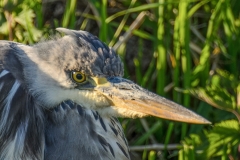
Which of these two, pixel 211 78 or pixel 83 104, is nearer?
pixel 83 104

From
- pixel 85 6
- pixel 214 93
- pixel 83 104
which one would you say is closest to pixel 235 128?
pixel 214 93

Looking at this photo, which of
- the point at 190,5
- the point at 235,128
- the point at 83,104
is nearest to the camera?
the point at 83,104

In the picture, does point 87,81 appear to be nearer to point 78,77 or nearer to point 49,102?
point 78,77

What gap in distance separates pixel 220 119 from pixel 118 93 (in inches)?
35.1

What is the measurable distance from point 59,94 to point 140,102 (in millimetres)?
250

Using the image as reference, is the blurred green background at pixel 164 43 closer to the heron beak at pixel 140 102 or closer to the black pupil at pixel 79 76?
the heron beak at pixel 140 102

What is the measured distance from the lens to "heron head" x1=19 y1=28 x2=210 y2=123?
216 cm

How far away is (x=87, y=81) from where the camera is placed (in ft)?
7.17

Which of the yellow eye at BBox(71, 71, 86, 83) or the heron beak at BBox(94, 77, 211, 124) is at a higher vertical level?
the yellow eye at BBox(71, 71, 86, 83)

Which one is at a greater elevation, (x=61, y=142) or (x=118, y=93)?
(x=118, y=93)

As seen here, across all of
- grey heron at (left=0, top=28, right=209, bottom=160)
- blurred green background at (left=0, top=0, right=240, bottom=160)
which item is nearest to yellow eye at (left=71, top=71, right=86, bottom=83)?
grey heron at (left=0, top=28, right=209, bottom=160)

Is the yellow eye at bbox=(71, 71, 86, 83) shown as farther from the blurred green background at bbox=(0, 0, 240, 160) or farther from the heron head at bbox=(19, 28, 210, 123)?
the blurred green background at bbox=(0, 0, 240, 160)

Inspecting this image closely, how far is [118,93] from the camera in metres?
2.21

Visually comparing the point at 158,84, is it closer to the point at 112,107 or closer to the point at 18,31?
the point at 18,31
